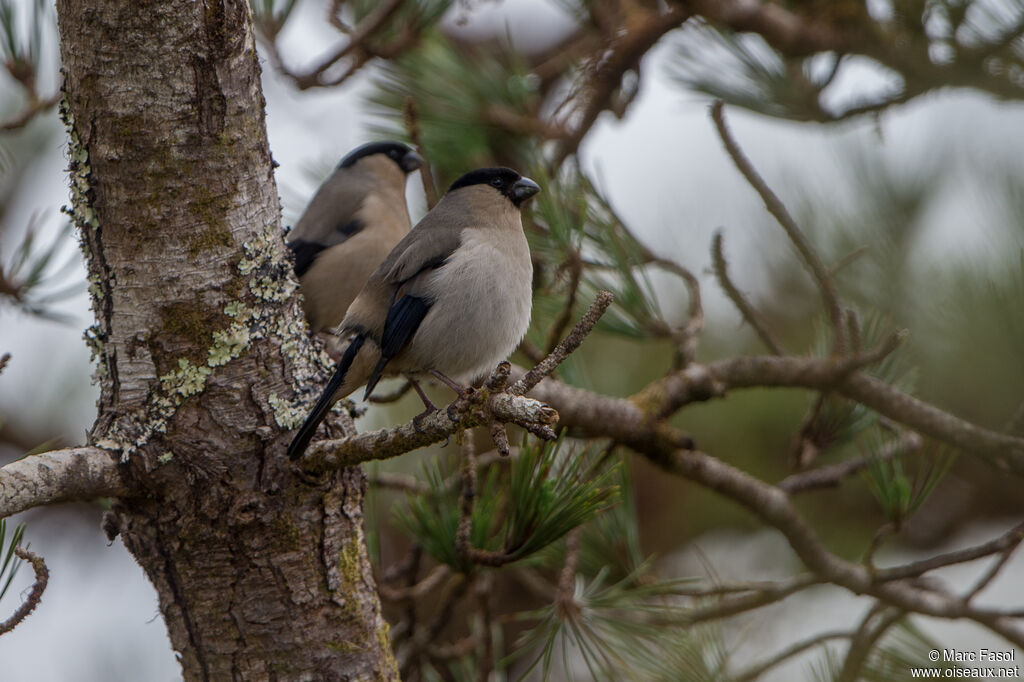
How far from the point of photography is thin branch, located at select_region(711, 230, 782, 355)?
2.57 meters

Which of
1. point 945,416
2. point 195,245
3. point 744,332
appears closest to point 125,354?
point 195,245

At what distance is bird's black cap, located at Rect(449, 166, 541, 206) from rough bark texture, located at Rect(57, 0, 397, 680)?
1.11 m

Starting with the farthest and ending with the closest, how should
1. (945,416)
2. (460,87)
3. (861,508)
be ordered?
(861,508) < (460,87) < (945,416)

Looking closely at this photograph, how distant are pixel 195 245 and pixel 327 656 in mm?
918

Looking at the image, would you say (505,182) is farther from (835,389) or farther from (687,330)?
(835,389)

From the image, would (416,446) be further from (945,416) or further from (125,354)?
(945,416)

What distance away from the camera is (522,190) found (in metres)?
3.21

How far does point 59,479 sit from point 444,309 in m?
1.12

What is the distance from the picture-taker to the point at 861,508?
432cm

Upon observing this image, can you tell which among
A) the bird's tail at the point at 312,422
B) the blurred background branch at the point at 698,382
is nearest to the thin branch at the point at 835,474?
the blurred background branch at the point at 698,382

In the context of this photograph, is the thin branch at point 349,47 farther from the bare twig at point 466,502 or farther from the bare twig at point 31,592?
the bare twig at point 31,592

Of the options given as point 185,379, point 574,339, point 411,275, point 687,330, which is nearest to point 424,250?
point 411,275

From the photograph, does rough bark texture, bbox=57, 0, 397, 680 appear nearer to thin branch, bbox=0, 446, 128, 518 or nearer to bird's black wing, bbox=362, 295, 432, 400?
thin branch, bbox=0, 446, 128, 518

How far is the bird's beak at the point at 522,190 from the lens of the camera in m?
3.18
